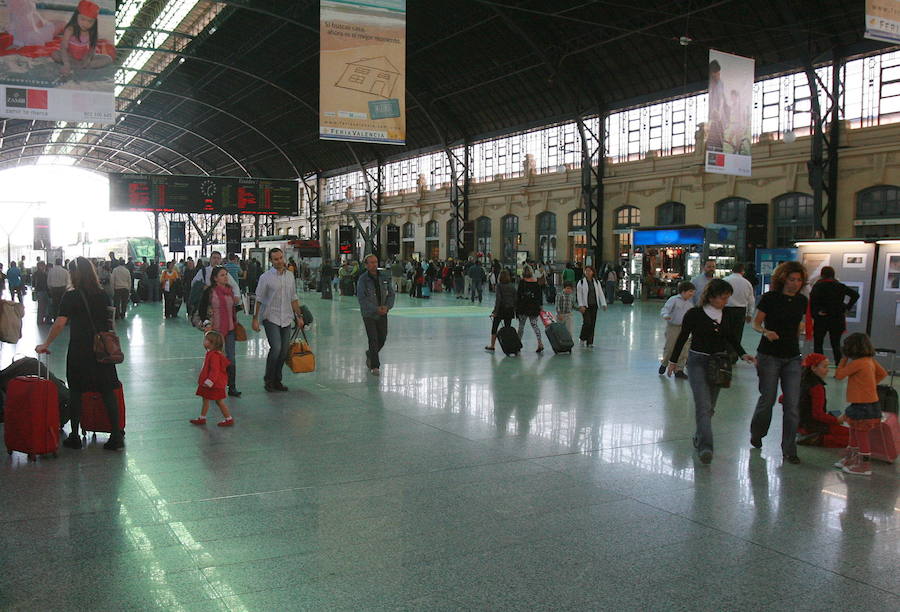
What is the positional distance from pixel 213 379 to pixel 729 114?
42.7 feet

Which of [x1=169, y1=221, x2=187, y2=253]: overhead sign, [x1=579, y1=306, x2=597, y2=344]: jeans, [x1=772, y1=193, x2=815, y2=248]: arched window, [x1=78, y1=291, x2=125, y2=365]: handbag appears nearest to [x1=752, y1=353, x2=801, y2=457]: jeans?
[x1=78, y1=291, x2=125, y2=365]: handbag

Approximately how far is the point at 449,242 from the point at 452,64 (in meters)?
11.9

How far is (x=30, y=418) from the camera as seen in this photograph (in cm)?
573

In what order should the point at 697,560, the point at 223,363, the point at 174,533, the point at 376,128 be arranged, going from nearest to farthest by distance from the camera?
the point at 697,560 → the point at 174,533 → the point at 223,363 → the point at 376,128

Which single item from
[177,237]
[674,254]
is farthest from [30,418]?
[177,237]

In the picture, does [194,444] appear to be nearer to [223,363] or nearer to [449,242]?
[223,363]

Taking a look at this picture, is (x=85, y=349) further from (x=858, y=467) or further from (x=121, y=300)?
(x=121, y=300)

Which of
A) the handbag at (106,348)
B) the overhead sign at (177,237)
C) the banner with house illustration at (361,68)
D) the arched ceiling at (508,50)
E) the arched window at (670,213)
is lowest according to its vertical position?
the handbag at (106,348)

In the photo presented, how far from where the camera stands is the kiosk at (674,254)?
26.3 meters

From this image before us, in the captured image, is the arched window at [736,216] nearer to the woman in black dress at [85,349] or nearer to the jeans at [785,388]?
the jeans at [785,388]

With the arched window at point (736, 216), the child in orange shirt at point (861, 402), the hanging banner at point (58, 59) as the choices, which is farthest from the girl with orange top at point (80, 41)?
the arched window at point (736, 216)

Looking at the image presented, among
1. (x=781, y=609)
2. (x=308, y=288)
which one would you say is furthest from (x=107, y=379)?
(x=308, y=288)

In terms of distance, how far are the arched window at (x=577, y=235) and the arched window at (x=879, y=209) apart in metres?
12.2

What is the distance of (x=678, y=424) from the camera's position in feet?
24.4
